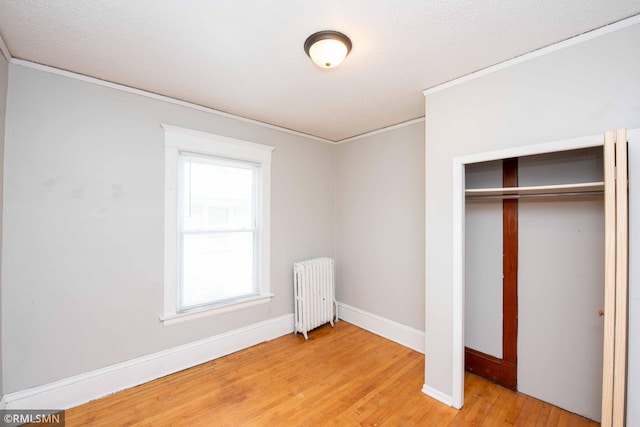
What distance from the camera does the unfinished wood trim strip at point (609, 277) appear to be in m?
1.30

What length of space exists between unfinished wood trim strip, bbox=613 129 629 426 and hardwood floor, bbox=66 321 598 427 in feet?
2.85

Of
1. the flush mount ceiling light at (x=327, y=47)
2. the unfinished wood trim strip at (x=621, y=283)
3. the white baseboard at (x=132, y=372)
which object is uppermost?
the flush mount ceiling light at (x=327, y=47)

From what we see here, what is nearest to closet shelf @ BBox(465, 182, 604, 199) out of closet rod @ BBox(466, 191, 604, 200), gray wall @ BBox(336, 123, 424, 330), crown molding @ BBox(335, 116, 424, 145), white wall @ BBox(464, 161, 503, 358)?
closet rod @ BBox(466, 191, 604, 200)

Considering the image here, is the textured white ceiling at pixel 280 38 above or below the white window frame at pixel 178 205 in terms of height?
above

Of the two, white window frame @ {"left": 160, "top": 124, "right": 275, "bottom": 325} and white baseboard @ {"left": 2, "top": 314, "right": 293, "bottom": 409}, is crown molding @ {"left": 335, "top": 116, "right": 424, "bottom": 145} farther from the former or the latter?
white baseboard @ {"left": 2, "top": 314, "right": 293, "bottom": 409}

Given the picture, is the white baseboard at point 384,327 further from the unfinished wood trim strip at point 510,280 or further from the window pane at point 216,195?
the window pane at point 216,195

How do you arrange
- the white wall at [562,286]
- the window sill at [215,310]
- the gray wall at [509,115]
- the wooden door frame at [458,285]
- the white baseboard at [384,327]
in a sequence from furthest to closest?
the white baseboard at [384,327]
the window sill at [215,310]
the wooden door frame at [458,285]
the white wall at [562,286]
the gray wall at [509,115]

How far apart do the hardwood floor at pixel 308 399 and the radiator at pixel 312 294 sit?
49 centimetres

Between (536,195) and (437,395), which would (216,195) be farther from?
(536,195)

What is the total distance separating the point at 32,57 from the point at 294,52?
1.90 meters

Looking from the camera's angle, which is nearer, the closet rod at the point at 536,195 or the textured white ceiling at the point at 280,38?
the textured white ceiling at the point at 280,38

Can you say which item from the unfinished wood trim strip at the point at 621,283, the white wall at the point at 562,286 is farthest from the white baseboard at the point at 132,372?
the unfinished wood trim strip at the point at 621,283

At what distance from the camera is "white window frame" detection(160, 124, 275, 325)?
2498mm

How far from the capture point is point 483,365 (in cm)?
242
